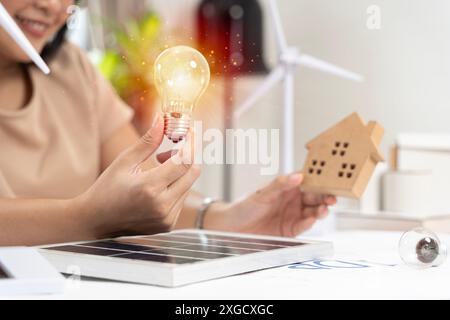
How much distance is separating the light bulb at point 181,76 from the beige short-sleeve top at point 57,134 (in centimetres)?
32

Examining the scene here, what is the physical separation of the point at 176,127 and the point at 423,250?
0.21 m

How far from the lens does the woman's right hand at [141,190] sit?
592 millimetres

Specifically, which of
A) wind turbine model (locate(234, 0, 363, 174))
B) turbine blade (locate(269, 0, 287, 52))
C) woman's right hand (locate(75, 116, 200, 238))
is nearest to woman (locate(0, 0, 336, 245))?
woman's right hand (locate(75, 116, 200, 238))

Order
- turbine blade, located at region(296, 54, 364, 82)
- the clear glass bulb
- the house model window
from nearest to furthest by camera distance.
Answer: the clear glass bulb → the house model window → turbine blade, located at region(296, 54, 364, 82)

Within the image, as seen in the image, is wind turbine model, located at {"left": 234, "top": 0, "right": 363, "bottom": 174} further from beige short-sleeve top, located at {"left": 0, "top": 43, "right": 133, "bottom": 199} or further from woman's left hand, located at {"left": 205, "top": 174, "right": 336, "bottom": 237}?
beige short-sleeve top, located at {"left": 0, "top": 43, "right": 133, "bottom": 199}

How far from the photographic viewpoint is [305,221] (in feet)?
2.80

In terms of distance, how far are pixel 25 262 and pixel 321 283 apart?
200 mm

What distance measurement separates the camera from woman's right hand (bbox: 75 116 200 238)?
0.59 metres

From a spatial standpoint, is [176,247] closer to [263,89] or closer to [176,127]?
[176,127]

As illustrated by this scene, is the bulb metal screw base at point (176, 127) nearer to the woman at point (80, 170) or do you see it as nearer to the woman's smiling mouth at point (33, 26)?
the woman at point (80, 170)

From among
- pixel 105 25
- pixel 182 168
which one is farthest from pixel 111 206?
pixel 105 25

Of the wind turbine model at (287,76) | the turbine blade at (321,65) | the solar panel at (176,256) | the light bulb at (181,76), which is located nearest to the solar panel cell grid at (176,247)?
the solar panel at (176,256)

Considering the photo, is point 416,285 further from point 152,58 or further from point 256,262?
point 152,58

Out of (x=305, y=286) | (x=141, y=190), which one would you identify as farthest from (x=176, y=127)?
(x=305, y=286)
